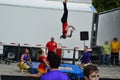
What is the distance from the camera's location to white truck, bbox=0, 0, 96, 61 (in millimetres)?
30266

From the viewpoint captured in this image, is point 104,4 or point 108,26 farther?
point 104,4

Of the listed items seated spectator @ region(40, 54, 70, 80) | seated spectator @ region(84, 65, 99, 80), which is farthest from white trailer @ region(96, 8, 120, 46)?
seated spectator @ region(84, 65, 99, 80)

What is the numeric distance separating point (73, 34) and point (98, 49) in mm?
2120

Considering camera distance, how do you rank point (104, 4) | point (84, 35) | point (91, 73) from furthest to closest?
point (104, 4) → point (84, 35) → point (91, 73)

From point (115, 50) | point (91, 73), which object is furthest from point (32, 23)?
point (91, 73)

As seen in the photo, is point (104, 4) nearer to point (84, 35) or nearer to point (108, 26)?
point (108, 26)

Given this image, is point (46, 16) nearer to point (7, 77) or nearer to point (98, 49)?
point (98, 49)

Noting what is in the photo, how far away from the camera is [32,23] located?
30312 millimetres

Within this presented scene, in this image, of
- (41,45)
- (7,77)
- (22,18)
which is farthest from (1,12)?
(7,77)

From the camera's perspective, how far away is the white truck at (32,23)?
30.3 m

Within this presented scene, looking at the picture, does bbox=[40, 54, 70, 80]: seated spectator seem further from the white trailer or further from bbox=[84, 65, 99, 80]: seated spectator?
the white trailer

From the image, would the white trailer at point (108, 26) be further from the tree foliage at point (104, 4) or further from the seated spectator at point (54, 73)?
the seated spectator at point (54, 73)

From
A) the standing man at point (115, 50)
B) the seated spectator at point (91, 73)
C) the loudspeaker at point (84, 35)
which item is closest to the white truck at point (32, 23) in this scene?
the standing man at point (115, 50)

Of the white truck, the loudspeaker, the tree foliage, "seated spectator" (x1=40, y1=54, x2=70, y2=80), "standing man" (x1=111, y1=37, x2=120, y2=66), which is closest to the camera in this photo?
"seated spectator" (x1=40, y1=54, x2=70, y2=80)
